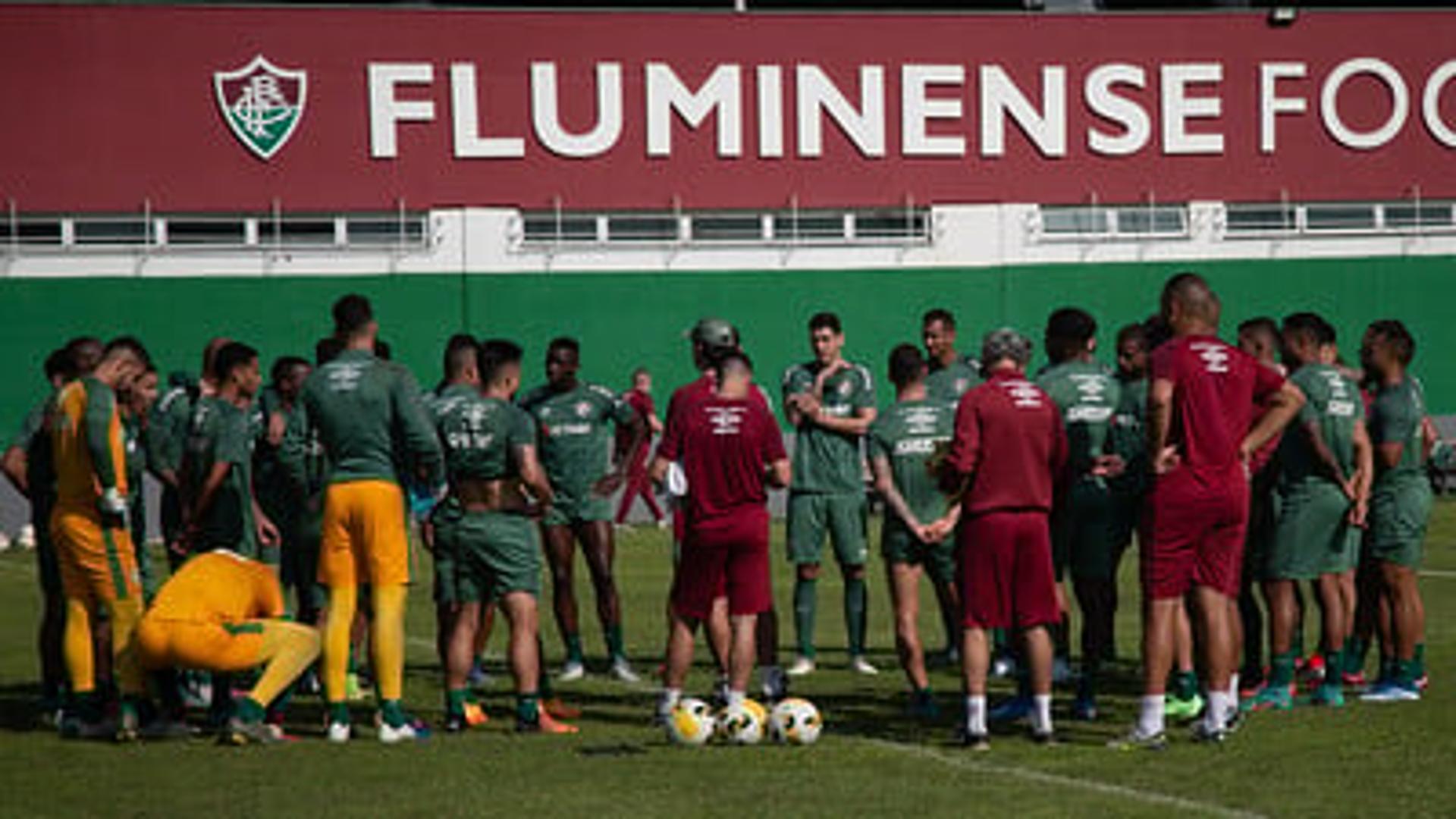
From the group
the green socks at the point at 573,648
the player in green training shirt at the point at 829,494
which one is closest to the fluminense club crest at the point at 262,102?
the green socks at the point at 573,648

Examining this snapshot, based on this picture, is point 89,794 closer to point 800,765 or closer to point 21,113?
point 800,765

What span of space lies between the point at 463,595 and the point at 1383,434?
214 inches

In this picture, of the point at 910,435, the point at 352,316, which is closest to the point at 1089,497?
the point at 910,435

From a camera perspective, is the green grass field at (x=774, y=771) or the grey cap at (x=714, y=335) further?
the grey cap at (x=714, y=335)

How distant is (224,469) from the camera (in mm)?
12703

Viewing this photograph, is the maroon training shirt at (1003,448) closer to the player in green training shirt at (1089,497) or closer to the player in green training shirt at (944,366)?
the player in green training shirt at (1089,497)

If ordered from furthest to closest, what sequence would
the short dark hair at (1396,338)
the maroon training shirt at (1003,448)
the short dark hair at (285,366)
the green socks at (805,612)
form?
the green socks at (805,612) → the short dark hair at (285,366) → the short dark hair at (1396,338) → the maroon training shirt at (1003,448)

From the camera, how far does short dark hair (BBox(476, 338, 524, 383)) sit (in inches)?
484

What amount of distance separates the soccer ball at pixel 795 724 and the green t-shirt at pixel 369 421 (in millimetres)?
2159

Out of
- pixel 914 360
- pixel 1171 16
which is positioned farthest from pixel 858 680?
pixel 1171 16

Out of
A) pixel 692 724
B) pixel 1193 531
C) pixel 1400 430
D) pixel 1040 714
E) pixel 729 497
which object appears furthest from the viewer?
pixel 1400 430

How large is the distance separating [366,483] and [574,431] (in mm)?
3706

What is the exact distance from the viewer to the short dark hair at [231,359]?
1316cm

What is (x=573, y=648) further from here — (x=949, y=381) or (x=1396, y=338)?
(x=1396, y=338)
